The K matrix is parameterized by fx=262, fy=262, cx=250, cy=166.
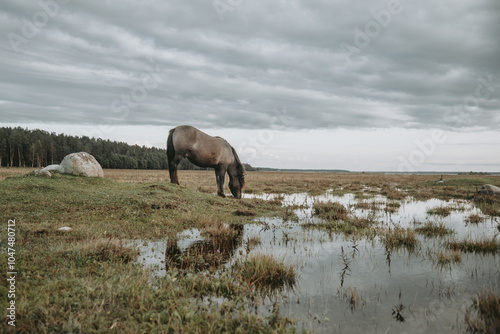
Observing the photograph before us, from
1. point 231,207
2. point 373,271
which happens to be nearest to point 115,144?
point 231,207

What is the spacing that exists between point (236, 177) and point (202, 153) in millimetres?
2770

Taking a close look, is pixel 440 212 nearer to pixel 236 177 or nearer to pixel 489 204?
pixel 489 204

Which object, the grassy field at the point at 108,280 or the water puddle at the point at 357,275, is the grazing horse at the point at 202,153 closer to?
the grassy field at the point at 108,280

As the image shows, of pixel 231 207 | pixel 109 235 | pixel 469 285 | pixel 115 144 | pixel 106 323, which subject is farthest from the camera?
pixel 115 144

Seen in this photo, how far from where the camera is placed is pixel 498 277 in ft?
15.8

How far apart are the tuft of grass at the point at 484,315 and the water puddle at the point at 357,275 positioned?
11cm

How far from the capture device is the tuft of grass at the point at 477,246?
6430 millimetres

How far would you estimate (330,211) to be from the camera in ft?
38.4

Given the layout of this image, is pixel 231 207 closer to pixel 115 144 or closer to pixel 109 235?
pixel 109 235

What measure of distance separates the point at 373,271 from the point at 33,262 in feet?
20.7

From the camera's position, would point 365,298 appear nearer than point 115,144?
Yes

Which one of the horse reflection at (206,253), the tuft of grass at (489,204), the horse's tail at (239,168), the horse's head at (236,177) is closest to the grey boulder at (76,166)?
the horse's head at (236,177)

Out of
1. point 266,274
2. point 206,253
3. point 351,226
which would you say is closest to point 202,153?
point 351,226

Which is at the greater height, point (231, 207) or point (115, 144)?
point (115, 144)
